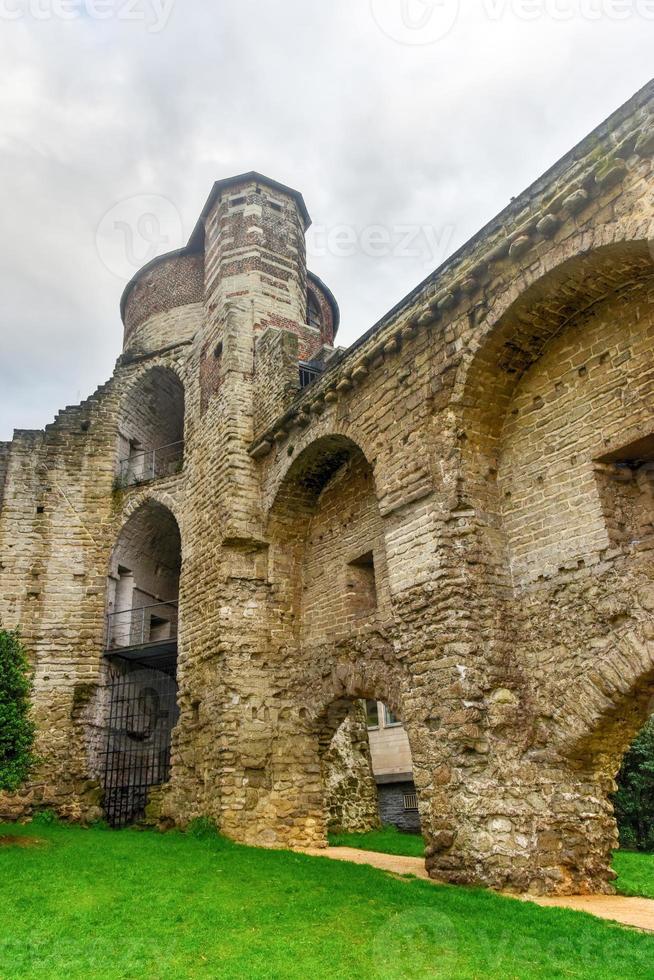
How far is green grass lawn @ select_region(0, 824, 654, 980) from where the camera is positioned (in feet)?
15.0

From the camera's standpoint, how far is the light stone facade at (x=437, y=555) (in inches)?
258

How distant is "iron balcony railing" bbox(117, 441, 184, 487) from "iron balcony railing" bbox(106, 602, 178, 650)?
265 centimetres

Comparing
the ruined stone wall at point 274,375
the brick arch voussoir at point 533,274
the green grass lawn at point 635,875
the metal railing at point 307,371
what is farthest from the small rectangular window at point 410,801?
the brick arch voussoir at point 533,274

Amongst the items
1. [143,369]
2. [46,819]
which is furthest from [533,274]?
[46,819]

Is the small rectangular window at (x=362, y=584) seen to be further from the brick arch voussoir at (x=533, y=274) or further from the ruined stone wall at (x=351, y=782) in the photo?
the ruined stone wall at (x=351, y=782)

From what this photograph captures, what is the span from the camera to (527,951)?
4801 mm

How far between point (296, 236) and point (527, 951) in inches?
510

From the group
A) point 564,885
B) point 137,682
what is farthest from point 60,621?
point 564,885

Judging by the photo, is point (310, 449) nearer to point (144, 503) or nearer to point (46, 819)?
point (144, 503)

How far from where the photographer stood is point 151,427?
16.4m

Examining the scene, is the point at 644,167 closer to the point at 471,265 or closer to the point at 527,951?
the point at 471,265

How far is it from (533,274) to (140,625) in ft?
35.4

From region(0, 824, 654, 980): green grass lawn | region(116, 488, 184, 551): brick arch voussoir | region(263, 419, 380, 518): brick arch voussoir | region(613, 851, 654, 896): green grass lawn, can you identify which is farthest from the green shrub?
region(613, 851, 654, 896): green grass lawn

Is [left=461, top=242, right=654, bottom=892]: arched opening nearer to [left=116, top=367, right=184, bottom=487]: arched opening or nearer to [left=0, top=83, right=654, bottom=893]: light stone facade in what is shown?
[left=0, top=83, right=654, bottom=893]: light stone facade
